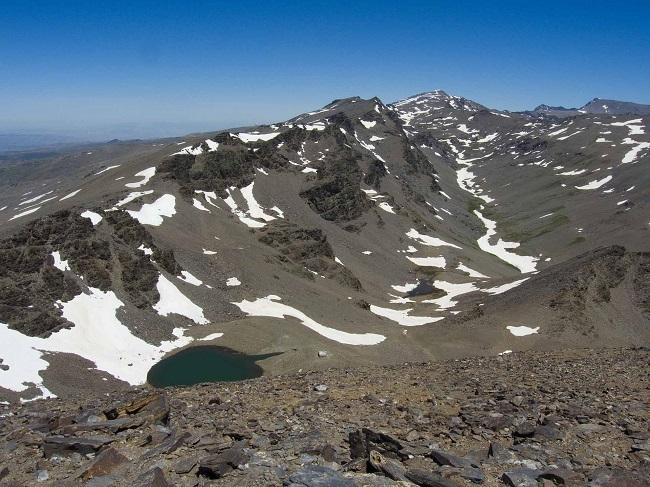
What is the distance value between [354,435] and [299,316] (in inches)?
2523

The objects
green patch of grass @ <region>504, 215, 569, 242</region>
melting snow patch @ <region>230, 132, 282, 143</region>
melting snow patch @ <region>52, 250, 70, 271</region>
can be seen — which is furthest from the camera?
green patch of grass @ <region>504, 215, 569, 242</region>

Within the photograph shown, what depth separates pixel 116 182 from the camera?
126375 mm

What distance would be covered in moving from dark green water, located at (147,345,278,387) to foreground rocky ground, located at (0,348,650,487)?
29.4m

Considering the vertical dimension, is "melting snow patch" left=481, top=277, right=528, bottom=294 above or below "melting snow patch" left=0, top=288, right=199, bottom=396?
below

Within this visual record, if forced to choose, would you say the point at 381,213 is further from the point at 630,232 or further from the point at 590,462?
the point at 590,462

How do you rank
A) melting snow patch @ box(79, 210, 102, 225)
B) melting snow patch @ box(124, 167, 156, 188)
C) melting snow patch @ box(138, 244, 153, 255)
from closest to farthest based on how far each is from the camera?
melting snow patch @ box(138, 244, 153, 255) → melting snow patch @ box(79, 210, 102, 225) → melting snow patch @ box(124, 167, 156, 188)

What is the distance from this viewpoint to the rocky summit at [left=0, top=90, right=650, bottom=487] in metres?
15.6

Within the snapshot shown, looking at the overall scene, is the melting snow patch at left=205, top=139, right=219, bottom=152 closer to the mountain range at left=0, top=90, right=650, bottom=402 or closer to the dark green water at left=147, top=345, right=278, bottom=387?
the mountain range at left=0, top=90, right=650, bottom=402

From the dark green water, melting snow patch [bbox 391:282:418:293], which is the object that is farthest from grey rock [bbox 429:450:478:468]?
melting snow patch [bbox 391:282:418:293]

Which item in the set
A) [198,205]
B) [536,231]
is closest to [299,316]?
[198,205]

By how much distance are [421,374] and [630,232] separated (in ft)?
535

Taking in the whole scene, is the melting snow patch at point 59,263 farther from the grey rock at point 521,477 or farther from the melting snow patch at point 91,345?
the grey rock at point 521,477

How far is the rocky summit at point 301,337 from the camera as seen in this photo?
51.2ft

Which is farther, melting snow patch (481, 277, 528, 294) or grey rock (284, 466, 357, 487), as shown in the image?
melting snow patch (481, 277, 528, 294)
